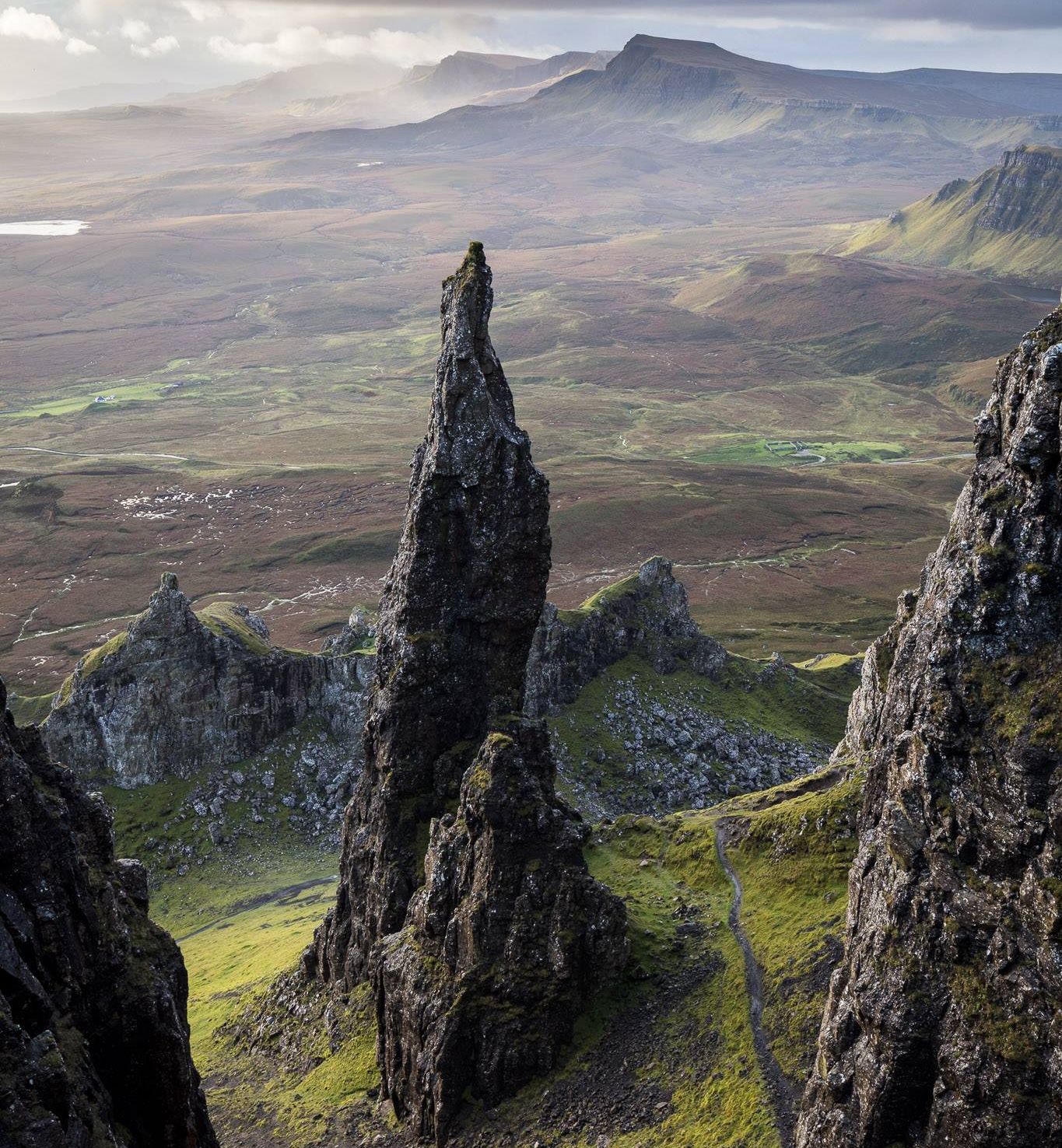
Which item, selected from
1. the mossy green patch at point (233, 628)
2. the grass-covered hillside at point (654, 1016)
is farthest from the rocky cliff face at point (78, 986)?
the mossy green patch at point (233, 628)

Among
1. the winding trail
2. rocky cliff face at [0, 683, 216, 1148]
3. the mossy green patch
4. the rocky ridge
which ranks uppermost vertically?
rocky cliff face at [0, 683, 216, 1148]

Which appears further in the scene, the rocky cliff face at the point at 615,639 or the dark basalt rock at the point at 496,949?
the rocky cliff face at the point at 615,639

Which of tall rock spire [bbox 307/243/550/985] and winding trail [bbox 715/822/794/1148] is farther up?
tall rock spire [bbox 307/243/550/985]

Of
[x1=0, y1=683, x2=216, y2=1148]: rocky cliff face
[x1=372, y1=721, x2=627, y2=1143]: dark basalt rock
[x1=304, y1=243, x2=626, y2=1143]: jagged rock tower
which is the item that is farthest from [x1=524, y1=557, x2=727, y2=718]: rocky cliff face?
[x1=0, y1=683, x2=216, y2=1148]: rocky cliff face

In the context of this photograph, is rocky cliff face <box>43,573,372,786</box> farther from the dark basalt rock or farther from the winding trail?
the dark basalt rock

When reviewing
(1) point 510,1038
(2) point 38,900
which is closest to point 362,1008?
(1) point 510,1038

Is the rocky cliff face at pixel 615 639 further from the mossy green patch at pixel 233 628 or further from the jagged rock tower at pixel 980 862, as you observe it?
the jagged rock tower at pixel 980 862

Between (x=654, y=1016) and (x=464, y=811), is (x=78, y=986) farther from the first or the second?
(x=654, y=1016)
